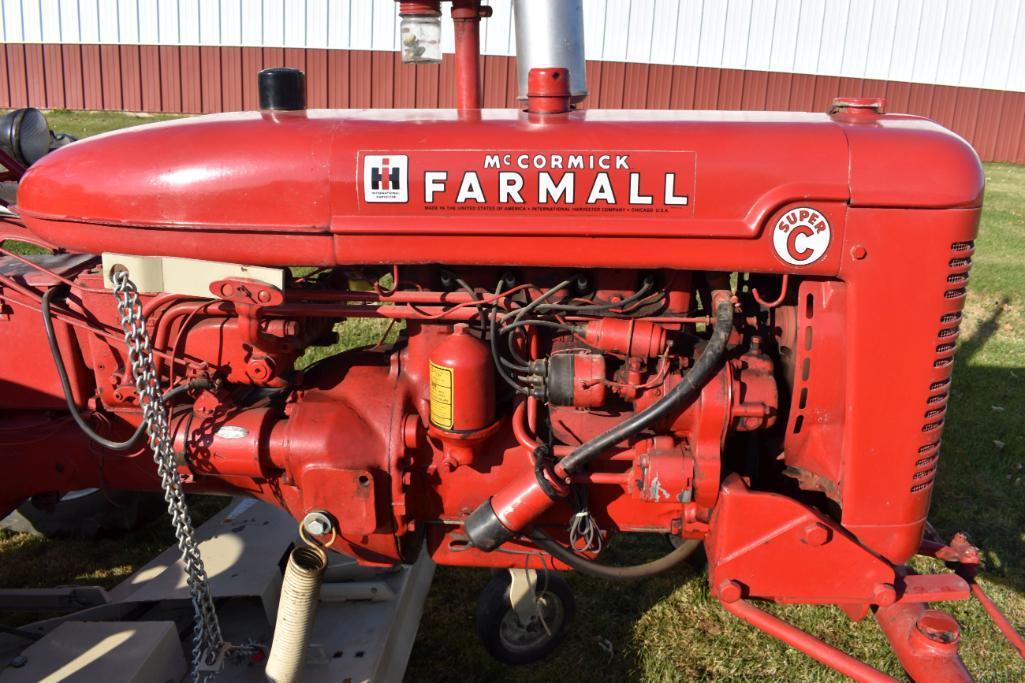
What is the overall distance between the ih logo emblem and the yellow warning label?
1.48 ft

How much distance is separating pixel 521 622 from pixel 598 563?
546 millimetres

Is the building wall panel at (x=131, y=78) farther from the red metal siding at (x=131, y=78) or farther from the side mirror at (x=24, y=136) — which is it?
the side mirror at (x=24, y=136)

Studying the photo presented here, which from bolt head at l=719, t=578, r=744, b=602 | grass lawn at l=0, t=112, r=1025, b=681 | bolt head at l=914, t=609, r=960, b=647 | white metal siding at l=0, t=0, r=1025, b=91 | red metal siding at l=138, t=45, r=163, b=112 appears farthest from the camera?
red metal siding at l=138, t=45, r=163, b=112

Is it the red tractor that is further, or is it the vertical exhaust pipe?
the vertical exhaust pipe

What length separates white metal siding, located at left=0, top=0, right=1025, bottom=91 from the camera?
1512 cm

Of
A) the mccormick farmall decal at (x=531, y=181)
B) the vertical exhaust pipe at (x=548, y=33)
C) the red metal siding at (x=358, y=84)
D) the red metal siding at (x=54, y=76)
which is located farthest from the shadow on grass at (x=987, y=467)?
the red metal siding at (x=54, y=76)

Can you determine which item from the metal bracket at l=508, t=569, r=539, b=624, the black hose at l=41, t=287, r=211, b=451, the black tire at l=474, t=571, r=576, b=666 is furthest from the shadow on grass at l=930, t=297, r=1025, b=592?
the black hose at l=41, t=287, r=211, b=451

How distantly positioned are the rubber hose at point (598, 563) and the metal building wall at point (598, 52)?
1342 centimetres

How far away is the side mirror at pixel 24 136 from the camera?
3.08 meters

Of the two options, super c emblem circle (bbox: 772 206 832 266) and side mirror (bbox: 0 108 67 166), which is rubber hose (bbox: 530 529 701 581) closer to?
super c emblem circle (bbox: 772 206 832 266)

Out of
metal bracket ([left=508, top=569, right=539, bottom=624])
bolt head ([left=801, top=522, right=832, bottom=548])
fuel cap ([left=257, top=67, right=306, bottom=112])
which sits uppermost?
fuel cap ([left=257, top=67, right=306, bottom=112])

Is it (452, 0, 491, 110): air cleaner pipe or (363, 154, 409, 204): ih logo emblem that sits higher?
(452, 0, 491, 110): air cleaner pipe

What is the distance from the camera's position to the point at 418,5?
Answer: 8.11 ft

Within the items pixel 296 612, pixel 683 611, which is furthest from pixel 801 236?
pixel 683 611
